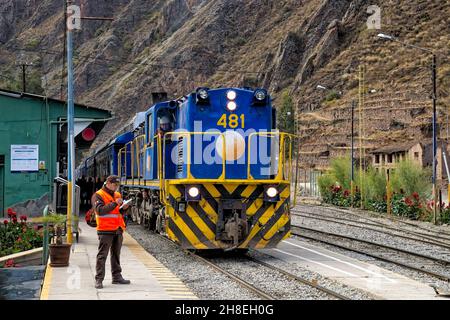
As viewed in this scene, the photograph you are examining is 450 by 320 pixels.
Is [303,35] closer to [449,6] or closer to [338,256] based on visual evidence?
[449,6]

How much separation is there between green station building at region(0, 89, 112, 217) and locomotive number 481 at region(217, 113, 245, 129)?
38.8 ft

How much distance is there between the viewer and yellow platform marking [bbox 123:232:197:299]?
1041cm

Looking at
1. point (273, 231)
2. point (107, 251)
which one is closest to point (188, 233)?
point (273, 231)

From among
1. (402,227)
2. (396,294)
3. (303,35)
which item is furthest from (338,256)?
(303,35)

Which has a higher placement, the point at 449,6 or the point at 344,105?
the point at 449,6

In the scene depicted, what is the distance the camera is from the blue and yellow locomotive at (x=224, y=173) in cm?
1491

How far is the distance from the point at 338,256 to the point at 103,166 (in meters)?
19.3

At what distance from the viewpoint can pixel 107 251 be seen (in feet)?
35.9

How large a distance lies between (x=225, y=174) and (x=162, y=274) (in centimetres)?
352

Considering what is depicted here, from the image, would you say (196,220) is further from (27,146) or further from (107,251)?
(27,146)

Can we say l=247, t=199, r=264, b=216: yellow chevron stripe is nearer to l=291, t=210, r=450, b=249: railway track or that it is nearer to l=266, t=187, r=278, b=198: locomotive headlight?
l=266, t=187, r=278, b=198: locomotive headlight

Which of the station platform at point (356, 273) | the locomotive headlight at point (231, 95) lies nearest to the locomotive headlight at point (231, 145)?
the locomotive headlight at point (231, 95)

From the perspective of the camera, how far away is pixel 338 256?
16.3 m

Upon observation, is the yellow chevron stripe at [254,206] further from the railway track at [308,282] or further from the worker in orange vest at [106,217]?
the worker in orange vest at [106,217]
